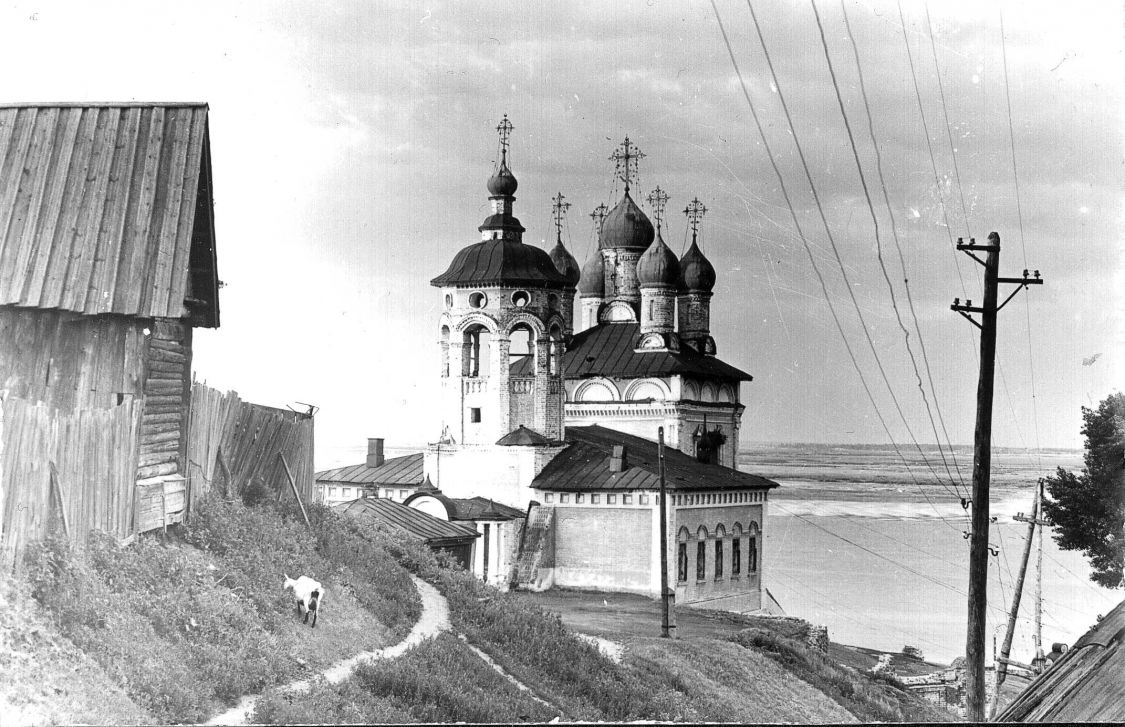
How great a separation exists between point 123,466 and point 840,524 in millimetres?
44889

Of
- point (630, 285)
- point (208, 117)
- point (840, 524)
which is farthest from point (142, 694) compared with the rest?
point (840, 524)

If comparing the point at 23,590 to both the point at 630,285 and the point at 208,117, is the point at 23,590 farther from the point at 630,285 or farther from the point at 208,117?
the point at 630,285

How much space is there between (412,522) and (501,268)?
879 cm

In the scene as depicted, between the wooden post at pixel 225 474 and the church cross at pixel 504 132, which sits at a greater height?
the church cross at pixel 504 132

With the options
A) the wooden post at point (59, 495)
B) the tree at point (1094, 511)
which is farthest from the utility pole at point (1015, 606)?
the wooden post at point (59, 495)

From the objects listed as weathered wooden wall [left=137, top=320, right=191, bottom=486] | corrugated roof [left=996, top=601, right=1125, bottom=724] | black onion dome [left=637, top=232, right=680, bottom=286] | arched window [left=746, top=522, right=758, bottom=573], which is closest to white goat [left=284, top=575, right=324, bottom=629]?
weathered wooden wall [left=137, top=320, right=191, bottom=486]

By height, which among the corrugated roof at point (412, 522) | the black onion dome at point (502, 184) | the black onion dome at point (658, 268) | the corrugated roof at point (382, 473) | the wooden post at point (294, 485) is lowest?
the corrugated roof at point (412, 522)

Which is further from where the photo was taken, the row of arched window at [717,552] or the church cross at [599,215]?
the church cross at [599,215]

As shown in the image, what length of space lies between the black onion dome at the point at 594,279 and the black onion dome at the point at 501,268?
9.51 meters

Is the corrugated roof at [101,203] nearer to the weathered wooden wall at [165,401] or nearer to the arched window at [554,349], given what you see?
the weathered wooden wall at [165,401]

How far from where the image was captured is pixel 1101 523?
2298 cm

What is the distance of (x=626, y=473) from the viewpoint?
31062 mm

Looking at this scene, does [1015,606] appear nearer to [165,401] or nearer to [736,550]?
[736,550]

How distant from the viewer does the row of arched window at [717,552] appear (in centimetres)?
3105
